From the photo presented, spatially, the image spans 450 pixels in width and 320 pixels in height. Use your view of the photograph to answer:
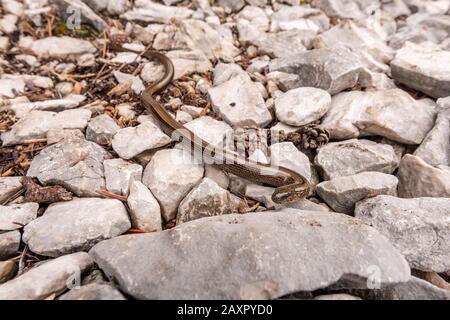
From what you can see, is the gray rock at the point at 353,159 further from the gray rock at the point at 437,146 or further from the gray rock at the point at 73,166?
the gray rock at the point at 73,166

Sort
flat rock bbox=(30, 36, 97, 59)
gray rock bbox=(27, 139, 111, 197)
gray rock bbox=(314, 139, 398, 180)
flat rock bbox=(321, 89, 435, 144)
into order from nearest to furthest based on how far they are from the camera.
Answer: gray rock bbox=(27, 139, 111, 197) < gray rock bbox=(314, 139, 398, 180) < flat rock bbox=(321, 89, 435, 144) < flat rock bbox=(30, 36, 97, 59)

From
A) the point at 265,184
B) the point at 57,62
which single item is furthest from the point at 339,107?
the point at 57,62

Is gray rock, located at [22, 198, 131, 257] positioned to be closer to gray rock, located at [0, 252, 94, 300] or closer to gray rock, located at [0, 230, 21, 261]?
gray rock, located at [0, 230, 21, 261]

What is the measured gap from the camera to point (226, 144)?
11.9 ft

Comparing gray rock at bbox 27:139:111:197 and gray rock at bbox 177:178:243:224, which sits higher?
gray rock at bbox 27:139:111:197

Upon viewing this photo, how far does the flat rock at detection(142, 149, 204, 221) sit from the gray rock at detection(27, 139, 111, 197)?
47 cm

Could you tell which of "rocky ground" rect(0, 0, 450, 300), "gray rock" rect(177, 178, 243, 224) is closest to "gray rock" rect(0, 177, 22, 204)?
"rocky ground" rect(0, 0, 450, 300)

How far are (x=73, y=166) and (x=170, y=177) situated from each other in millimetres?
931

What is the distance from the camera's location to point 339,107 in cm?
379

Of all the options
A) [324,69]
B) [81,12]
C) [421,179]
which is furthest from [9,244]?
[81,12]

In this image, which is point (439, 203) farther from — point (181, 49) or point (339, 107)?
point (181, 49)

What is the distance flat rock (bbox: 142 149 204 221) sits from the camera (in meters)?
3.02

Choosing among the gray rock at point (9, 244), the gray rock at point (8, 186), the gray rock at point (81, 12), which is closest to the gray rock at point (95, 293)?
the gray rock at point (9, 244)

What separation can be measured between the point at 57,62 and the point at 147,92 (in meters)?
1.52
